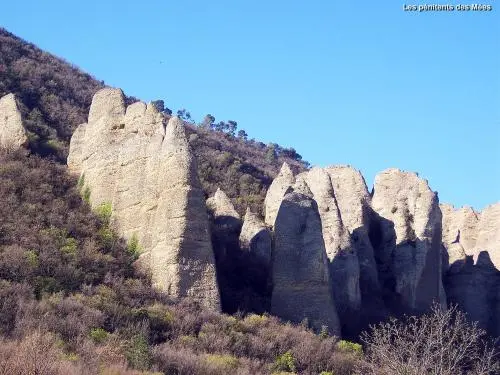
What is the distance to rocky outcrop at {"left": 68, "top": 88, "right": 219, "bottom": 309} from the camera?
3003 cm

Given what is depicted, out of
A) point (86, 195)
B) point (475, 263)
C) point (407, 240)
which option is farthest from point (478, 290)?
point (86, 195)

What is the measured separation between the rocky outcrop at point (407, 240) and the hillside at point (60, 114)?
6.28m

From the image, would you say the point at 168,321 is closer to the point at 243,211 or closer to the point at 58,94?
the point at 243,211

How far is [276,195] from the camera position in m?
41.1

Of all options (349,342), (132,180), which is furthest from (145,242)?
(349,342)

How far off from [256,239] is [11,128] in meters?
11.3

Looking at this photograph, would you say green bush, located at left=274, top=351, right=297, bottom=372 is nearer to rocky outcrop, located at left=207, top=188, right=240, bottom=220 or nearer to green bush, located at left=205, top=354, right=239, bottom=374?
green bush, located at left=205, top=354, right=239, bottom=374

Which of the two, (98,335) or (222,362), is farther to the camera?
(222,362)

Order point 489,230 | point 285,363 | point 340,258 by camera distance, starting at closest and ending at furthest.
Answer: point 285,363, point 340,258, point 489,230

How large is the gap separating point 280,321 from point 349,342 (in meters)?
2.74

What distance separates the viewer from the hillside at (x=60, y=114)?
4364 centimetres

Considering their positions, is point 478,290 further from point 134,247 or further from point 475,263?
point 134,247

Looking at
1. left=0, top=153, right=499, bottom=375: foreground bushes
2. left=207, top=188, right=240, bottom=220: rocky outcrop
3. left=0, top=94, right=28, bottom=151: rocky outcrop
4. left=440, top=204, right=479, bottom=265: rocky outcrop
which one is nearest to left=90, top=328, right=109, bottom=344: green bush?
left=0, top=153, right=499, bottom=375: foreground bushes

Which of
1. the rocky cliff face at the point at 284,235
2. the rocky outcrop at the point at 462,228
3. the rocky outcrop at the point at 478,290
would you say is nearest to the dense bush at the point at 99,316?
the rocky cliff face at the point at 284,235
